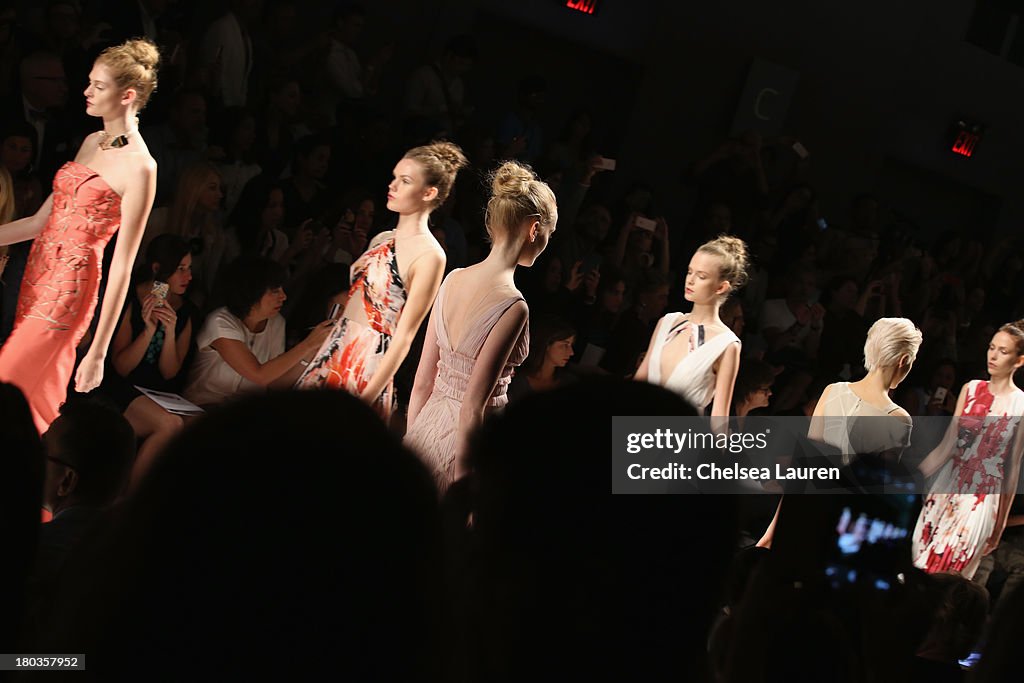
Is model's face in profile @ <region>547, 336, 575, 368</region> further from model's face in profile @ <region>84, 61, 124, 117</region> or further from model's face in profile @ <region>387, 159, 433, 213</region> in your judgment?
model's face in profile @ <region>84, 61, 124, 117</region>

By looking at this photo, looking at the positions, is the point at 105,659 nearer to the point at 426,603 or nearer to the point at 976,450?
the point at 426,603

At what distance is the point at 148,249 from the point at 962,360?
636cm

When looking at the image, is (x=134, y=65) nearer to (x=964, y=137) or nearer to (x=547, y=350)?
(x=547, y=350)

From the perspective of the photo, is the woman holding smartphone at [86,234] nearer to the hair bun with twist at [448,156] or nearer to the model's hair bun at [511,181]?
the hair bun with twist at [448,156]

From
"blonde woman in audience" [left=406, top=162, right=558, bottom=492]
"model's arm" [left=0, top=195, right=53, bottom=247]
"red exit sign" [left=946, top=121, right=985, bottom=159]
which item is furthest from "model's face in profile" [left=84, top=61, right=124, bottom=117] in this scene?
"red exit sign" [left=946, top=121, right=985, bottom=159]

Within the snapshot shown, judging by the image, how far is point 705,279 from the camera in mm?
4516

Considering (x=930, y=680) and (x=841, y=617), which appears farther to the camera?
(x=930, y=680)

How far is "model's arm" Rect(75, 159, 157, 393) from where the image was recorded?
3.56 m

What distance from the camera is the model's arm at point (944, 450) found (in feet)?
17.1

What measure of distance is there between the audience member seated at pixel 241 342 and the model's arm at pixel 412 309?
65 centimetres

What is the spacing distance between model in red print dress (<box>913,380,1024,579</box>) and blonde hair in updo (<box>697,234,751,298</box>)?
1.52 meters

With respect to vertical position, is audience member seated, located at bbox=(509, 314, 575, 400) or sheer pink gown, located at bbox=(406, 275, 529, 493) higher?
audience member seated, located at bbox=(509, 314, 575, 400)

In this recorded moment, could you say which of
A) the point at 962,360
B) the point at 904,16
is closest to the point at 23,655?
the point at 962,360

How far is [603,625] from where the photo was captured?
3.12 feet
